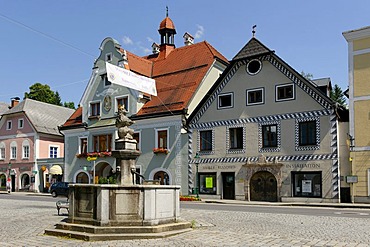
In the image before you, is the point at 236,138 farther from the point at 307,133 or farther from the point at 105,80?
the point at 105,80

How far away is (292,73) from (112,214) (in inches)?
901

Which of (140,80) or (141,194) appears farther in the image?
(140,80)

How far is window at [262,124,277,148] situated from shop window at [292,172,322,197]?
9.32 ft

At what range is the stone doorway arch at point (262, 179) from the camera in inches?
1246

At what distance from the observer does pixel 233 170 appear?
34.1 meters

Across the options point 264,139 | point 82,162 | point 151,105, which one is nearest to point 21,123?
point 82,162

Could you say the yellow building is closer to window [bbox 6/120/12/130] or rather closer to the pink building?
the pink building

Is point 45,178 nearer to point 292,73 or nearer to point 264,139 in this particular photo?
point 264,139

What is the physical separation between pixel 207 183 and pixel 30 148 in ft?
81.8

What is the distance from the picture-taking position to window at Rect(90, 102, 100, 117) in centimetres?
4391

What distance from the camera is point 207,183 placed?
3544 centimetres

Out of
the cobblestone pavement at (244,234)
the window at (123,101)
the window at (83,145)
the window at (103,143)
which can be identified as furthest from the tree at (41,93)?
the cobblestone pavement at (244,234)

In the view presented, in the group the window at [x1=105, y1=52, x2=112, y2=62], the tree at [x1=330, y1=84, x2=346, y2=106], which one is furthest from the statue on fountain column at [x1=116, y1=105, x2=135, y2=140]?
the tree at [x1=330, y1=84, x2=346, y2=106]

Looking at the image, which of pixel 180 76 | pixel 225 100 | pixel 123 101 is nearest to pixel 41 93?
pixel 123 101
